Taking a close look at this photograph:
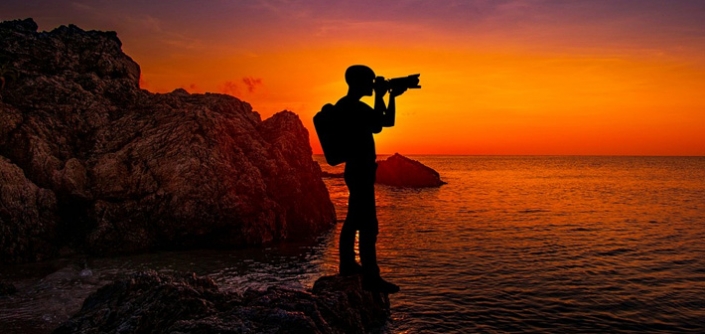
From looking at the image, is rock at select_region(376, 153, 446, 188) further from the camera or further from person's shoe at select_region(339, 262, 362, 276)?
the camera

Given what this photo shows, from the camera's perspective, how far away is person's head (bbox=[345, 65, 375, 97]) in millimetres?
7301

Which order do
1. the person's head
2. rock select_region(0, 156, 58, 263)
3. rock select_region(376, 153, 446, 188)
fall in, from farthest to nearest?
rock select_region(376, 153, 446, 188) < rock select_region(0, 156, 58, 263) < the person's head

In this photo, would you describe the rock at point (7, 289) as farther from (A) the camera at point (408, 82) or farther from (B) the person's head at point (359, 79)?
(A) the camera at point (408, 82)

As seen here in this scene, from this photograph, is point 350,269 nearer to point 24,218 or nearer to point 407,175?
point 24,218

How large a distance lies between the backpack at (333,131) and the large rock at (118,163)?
14471mm

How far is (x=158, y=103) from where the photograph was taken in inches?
952

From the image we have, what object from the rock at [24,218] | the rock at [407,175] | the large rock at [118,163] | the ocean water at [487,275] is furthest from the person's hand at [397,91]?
the rock at [407,175]

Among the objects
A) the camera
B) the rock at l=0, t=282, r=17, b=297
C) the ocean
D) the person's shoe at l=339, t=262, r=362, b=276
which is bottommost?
the ocean

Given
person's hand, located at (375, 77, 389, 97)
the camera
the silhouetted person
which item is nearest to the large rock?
the silhouetted person

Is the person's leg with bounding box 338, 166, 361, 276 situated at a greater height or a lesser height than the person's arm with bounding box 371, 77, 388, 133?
lesser

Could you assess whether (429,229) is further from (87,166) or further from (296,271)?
(87,166)

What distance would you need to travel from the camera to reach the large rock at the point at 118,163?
62.1 ft

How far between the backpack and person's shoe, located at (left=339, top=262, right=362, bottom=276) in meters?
2.50

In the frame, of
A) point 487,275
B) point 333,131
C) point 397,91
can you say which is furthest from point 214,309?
point 487,275
